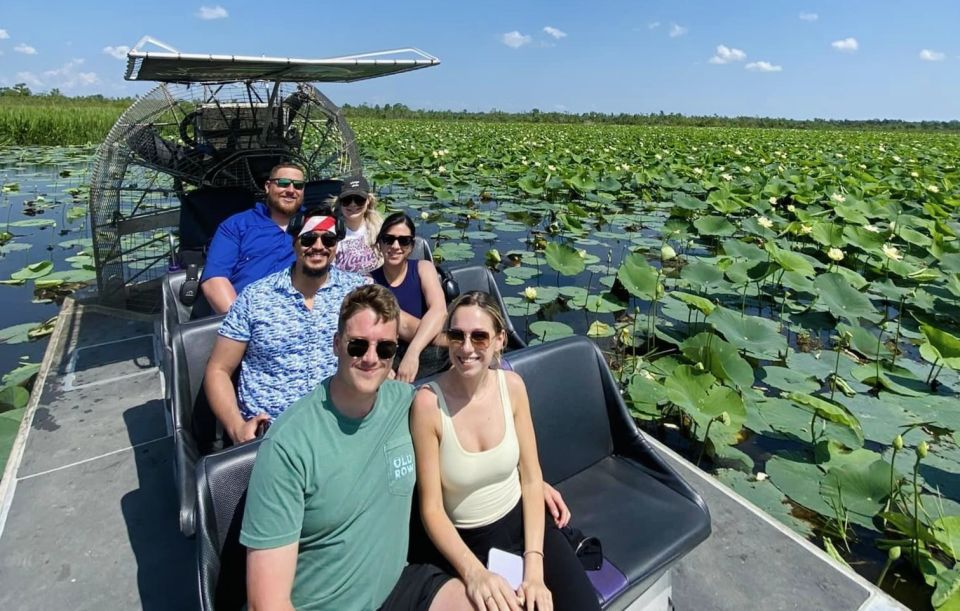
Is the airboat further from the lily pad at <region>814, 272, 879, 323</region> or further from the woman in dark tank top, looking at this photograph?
the lily pad at <region>814, 272, 879, 323</region>

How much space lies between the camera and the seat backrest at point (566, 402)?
6.50 feet

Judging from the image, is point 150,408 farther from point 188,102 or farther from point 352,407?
point 188,102

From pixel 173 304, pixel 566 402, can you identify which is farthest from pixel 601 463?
pixel 173 304

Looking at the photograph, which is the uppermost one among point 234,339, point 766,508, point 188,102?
point 188,102

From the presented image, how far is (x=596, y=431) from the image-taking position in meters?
2.10

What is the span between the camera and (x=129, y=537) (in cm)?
203

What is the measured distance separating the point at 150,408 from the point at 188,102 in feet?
9.35

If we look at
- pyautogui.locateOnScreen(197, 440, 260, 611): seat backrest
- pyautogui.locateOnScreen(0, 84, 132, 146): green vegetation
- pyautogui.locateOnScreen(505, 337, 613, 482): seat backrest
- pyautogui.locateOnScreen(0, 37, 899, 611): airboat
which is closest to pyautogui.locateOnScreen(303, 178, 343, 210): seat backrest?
pyautogui.locateOnScreen(0, 37, 899, 611): airboat

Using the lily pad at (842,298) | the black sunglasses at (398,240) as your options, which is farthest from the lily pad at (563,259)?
the black sunglasses at (398,240)

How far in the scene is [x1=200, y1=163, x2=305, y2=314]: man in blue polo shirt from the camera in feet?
9.11

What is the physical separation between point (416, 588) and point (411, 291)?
1.51 m

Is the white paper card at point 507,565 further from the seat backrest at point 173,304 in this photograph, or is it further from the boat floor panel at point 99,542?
the seat backrest at point 173,304

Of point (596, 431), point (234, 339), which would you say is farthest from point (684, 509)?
point (234, 339)

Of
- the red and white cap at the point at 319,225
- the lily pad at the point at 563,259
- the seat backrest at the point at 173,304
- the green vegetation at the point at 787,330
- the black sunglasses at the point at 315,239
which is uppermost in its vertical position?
the red and white cap at the point at 319,225
